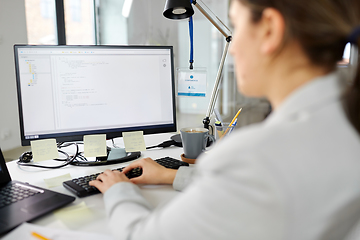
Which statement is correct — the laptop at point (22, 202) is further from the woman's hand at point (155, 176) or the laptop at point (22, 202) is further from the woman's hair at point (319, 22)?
the woman's hair at point (319, 22)

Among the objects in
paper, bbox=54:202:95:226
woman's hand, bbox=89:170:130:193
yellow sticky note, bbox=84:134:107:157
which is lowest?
paper, bbox=54:202:95:226

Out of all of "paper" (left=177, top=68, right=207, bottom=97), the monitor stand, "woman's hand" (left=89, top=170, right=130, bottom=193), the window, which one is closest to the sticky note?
the monitor stand

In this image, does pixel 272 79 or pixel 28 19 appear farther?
pixel 28 19

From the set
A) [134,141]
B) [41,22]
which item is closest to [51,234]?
[134,141]

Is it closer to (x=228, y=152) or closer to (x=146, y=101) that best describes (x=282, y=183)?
(x=228, y=152)

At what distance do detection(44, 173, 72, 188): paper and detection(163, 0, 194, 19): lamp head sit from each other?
0.74m

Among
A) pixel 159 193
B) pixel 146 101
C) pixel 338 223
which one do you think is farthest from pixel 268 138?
pixel 146 101

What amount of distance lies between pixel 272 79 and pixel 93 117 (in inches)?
28.7

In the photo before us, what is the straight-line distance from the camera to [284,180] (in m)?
0.34

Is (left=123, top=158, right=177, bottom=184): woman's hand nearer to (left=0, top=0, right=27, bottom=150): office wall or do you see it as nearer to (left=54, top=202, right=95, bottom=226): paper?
(left=54, top=202, right=95, bottom=226): paper

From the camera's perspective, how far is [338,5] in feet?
1.30

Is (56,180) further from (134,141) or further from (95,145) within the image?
(134,141)

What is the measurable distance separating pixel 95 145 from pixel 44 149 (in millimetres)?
164

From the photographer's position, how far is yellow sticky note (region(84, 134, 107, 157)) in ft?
3.32
